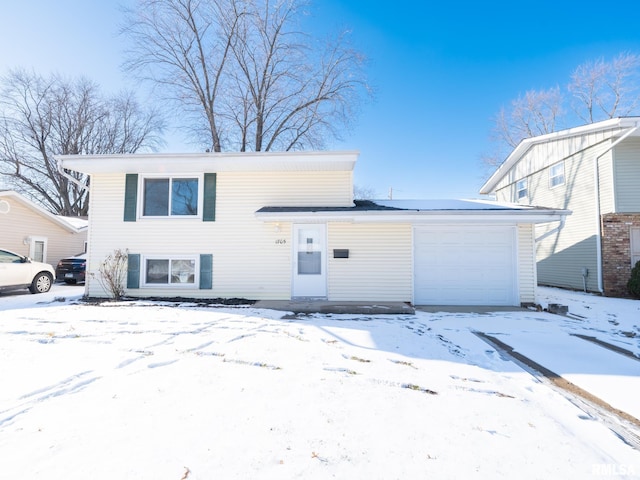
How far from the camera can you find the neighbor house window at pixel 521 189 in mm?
13479

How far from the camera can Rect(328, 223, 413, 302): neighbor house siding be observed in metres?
7.88

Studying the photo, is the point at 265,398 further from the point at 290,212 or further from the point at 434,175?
the point at 434,175

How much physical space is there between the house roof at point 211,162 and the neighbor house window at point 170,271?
249cm

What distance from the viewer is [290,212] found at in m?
7.39

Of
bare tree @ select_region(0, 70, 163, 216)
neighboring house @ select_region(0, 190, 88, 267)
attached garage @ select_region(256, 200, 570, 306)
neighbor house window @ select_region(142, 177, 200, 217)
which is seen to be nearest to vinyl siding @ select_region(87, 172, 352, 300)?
neighbor house window @ select_region(142, 177, 200, 217)

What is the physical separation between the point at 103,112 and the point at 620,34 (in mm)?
31937

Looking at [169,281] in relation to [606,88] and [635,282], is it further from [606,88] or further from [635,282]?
[606,88]

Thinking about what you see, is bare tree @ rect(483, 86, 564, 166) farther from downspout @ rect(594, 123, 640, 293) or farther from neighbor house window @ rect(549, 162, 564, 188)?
downspout @ rect(594, 123, 640, 293)

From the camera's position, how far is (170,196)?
835cm

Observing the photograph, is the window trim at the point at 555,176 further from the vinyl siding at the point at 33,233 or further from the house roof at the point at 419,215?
the vinyl siding at the point at 33,233

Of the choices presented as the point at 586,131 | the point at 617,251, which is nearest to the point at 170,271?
the point at 617,251

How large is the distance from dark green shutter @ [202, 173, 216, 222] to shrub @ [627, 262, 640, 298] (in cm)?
1225

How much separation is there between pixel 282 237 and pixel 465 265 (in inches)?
195

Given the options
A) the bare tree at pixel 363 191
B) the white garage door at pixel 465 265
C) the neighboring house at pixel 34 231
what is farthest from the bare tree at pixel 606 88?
A: the neighboring house at pixel 34 231
